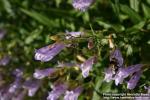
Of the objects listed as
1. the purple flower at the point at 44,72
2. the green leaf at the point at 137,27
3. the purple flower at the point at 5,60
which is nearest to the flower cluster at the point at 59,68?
the purple flower at the point at 44,72

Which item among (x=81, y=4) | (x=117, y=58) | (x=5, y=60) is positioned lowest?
(x=5, y=60)

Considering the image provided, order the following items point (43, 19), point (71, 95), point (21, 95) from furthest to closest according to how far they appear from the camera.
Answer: point (43, 19) < point (21, 95) < point (71, 95)

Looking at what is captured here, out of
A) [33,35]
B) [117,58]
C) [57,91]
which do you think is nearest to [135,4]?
[117,58]

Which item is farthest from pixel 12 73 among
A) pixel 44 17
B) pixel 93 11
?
pixel 93 11

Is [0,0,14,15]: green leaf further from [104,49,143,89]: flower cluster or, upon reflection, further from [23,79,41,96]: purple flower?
[104,49,143,89]: flower cluster

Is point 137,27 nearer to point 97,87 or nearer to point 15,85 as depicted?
point 97,87

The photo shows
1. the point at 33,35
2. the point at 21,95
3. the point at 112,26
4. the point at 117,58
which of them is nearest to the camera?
the point at 117,58

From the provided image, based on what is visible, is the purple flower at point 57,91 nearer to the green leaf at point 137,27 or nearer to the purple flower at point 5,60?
the green leaf at point 137,27

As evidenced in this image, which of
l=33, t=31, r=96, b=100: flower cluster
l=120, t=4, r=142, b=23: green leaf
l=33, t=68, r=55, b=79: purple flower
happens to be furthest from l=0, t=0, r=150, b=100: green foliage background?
l=33, t=68, r=55, b=79: purple flower

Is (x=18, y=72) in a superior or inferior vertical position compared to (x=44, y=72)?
inferior
